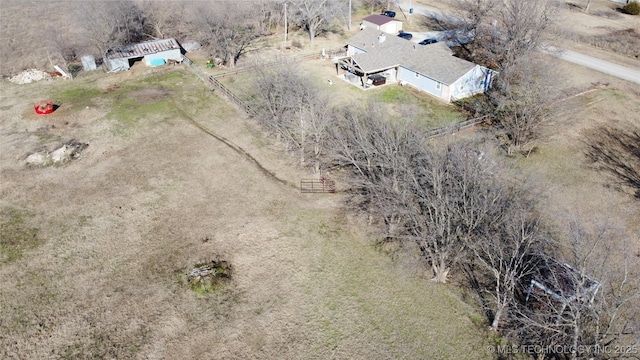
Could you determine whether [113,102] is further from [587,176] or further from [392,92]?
[587,176]

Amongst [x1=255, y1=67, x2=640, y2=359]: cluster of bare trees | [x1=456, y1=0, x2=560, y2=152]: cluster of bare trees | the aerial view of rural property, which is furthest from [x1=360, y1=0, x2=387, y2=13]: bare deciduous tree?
[x1=255, y1=67, x2=640, y2=359]: cluster of bare trees

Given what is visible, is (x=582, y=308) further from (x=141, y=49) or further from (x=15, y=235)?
(x=141, y=49)

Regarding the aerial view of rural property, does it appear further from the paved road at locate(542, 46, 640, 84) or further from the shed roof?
the shed roof

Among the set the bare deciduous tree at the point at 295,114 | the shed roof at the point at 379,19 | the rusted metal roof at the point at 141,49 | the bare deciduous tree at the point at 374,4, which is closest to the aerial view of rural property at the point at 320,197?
the bare deciduous tree at the point at 295,114

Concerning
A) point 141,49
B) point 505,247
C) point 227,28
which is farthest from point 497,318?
point 141,49

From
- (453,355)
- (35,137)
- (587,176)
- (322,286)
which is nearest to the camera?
(453,355)

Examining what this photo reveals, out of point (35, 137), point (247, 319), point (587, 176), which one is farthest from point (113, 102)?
point (587, 176)
